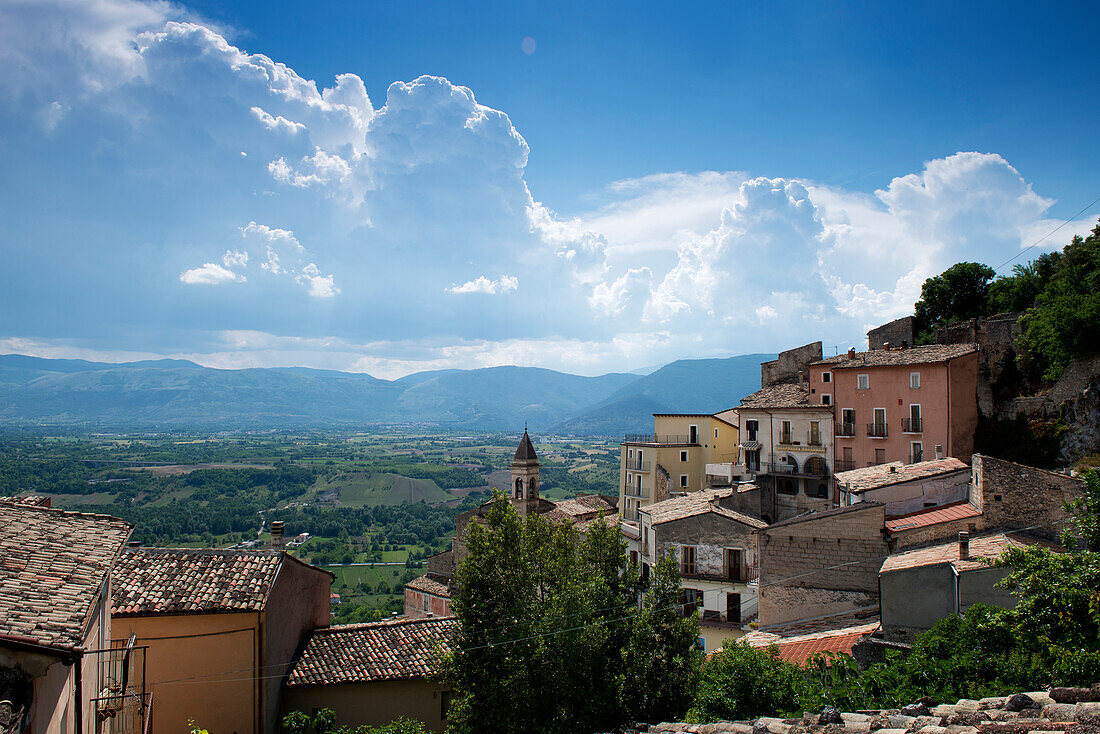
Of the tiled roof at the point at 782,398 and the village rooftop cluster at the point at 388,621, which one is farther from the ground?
the tiled roof at the point at 782,398

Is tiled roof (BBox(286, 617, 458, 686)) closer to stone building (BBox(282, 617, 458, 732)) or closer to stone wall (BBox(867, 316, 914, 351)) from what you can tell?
stone building (BBox(282, 617, 458, 732))

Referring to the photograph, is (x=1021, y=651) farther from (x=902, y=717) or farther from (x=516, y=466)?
(x=516, y=466)

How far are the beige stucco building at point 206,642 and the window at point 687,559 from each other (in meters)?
16.0

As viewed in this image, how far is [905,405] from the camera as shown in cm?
3262

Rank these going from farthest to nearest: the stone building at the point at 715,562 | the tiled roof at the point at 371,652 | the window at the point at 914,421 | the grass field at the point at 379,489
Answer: the grass field at the point at 379,489 < the window at the point at 914,421 < the stone building at the point at 715,562 < the tiled roof at the point at 371,652

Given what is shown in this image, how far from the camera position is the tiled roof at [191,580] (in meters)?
15.9

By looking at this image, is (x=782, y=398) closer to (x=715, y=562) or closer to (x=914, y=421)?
(x=914, y=421)

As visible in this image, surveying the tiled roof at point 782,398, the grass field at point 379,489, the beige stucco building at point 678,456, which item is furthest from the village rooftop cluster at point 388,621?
the grass field at point 379,489

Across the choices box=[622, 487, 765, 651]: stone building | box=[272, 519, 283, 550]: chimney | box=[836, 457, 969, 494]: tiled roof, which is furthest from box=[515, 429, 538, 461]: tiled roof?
box=[272, 519, 283, 550]: chimney

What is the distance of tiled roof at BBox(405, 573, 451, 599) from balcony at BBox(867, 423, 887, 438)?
93.0 ft

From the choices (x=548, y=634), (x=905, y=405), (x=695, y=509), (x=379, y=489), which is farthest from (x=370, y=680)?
(x=379, y=489)

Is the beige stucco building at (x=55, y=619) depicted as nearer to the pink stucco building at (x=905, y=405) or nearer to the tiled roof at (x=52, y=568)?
the tiled roof at (x=52, y=568)

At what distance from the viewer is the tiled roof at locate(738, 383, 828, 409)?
127 feet

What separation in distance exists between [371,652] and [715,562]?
14.3m
